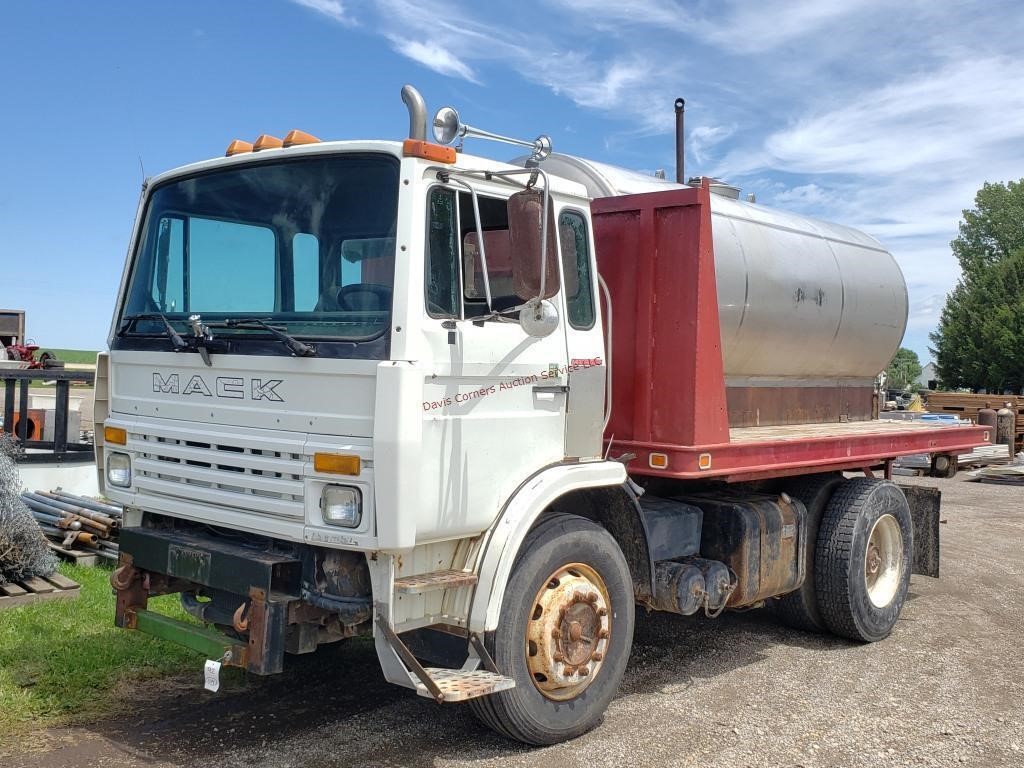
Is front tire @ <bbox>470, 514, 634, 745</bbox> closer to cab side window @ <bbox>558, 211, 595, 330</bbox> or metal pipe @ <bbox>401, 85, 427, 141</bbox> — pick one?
cab side window @ <bbox>558, 211, 595, 330</bbox>

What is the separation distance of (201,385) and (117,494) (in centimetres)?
92

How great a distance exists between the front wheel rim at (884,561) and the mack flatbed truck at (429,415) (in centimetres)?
159

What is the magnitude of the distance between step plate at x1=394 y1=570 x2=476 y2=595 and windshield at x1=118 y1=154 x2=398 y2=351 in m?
1.05

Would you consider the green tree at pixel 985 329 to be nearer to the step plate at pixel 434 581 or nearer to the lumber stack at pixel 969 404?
the lumber stack at pixel 969 404

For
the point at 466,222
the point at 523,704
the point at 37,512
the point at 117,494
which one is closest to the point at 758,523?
the point at 523,704

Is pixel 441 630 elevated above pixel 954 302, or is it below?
below

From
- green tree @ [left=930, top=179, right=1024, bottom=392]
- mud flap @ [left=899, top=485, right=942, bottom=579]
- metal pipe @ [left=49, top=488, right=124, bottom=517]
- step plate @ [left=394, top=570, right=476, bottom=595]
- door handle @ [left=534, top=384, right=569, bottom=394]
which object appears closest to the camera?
step plate @ [left=394, top=570, right=476, bottom=595]

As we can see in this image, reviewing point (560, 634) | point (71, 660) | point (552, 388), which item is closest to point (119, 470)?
point (71, 660)

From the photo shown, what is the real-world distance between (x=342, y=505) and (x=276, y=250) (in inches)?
51.9

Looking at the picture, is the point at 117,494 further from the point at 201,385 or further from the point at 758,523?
the point at 758,523

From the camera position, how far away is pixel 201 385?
14.9 feet

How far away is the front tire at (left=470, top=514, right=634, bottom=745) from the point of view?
14.7 ft

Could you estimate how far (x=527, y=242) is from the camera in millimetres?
4195

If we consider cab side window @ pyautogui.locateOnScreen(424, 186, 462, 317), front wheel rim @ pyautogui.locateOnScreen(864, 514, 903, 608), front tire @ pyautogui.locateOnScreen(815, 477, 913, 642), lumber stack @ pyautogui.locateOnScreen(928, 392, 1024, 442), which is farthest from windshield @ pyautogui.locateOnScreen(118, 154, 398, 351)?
lumber stack @ pyautogui.locateOnScreen(928, 392, 1024, 442)
